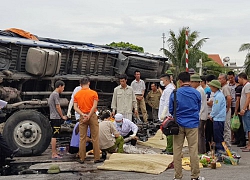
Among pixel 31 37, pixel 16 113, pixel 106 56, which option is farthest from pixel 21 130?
pixel 106 56

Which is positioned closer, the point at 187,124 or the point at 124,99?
the point at 187,124

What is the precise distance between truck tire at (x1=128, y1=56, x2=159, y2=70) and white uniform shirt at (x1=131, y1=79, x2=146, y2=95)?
48 cm

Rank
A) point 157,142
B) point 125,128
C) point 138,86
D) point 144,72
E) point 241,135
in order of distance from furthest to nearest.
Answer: point 144,72 → point 138,86 → point 157,142 → point 241,135 → point 125,128

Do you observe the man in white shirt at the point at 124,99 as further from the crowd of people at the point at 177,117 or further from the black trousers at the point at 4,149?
the black trousers at the point at 4,149

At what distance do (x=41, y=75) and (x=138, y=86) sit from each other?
3.55 m

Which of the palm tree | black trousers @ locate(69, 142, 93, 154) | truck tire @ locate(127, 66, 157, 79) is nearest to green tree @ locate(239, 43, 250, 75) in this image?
the palm tree

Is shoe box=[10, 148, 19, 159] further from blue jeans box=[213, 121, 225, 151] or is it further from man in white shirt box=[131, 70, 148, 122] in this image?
man in white shirt box=[131, 70, 148, 122]

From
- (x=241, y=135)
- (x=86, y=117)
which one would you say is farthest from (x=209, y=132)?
(x=86, y=117)

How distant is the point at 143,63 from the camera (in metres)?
13.1

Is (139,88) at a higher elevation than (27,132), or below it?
higher

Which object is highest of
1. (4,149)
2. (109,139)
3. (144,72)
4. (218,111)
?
(144,72)

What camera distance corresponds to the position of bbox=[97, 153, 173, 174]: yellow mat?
772cm

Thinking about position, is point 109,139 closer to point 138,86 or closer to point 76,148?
point 76,148

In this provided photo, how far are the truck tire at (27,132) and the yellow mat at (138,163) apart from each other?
74.8 inches
